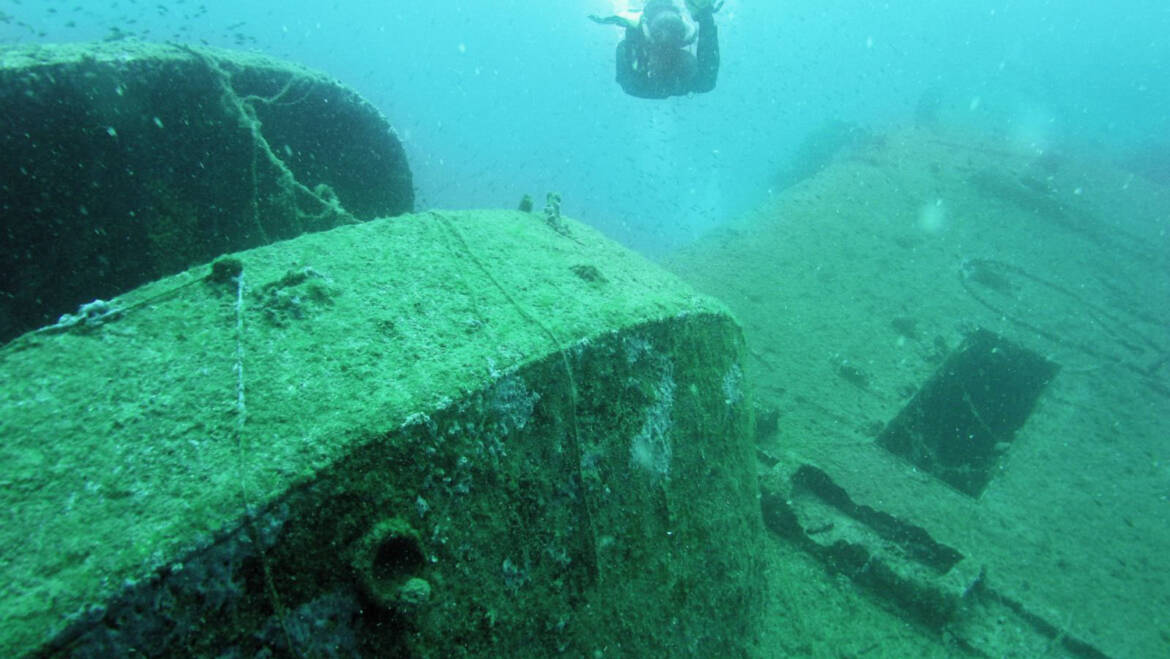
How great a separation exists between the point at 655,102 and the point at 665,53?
94.5 m

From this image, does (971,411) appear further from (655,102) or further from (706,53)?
(655,102)

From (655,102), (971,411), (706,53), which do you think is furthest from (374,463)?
(655,102)

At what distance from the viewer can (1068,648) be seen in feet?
11.2

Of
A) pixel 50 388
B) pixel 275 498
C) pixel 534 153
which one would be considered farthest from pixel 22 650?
pixel 534 153

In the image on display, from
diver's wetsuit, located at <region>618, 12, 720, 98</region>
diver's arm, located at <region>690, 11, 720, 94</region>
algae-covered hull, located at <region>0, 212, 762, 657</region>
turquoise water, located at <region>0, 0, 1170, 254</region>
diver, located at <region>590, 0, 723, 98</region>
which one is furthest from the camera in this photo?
turquoise water, located at <region>0, 0, 1170, 254</region>

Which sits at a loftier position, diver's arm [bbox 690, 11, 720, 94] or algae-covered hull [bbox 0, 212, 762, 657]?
diver's arm [bbox 690, 11, 720, 94]

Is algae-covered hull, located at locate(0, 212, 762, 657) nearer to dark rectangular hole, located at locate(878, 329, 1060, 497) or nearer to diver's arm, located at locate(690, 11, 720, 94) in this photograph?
dark rectangular hole, located at locate(878, 329, 1060, 497)

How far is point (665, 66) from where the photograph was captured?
334 inches

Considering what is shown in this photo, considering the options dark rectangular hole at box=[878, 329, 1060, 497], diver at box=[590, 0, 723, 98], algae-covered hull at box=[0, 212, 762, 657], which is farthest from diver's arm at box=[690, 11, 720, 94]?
algae-covered hull at box=[0, 212, 762, 657]

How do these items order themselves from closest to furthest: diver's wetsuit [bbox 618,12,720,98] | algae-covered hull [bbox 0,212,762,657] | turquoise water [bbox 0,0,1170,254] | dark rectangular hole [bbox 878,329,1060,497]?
algae-covered hull [bbox 0,212,762,657]
dark rectangular hole [bbox 878,329,1060,497]
diver's wetsuit [bbox 618,12,720,98]
turquoise water [bbox 0,0,1170,254]

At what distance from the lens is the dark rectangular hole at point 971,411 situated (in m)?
4.79

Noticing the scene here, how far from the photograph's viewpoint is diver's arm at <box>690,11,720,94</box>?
25.6 feet

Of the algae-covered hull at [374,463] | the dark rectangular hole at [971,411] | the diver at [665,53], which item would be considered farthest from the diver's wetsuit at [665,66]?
the algae-covered hull at [374,463]

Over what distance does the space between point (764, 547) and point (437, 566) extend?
2.05 m
